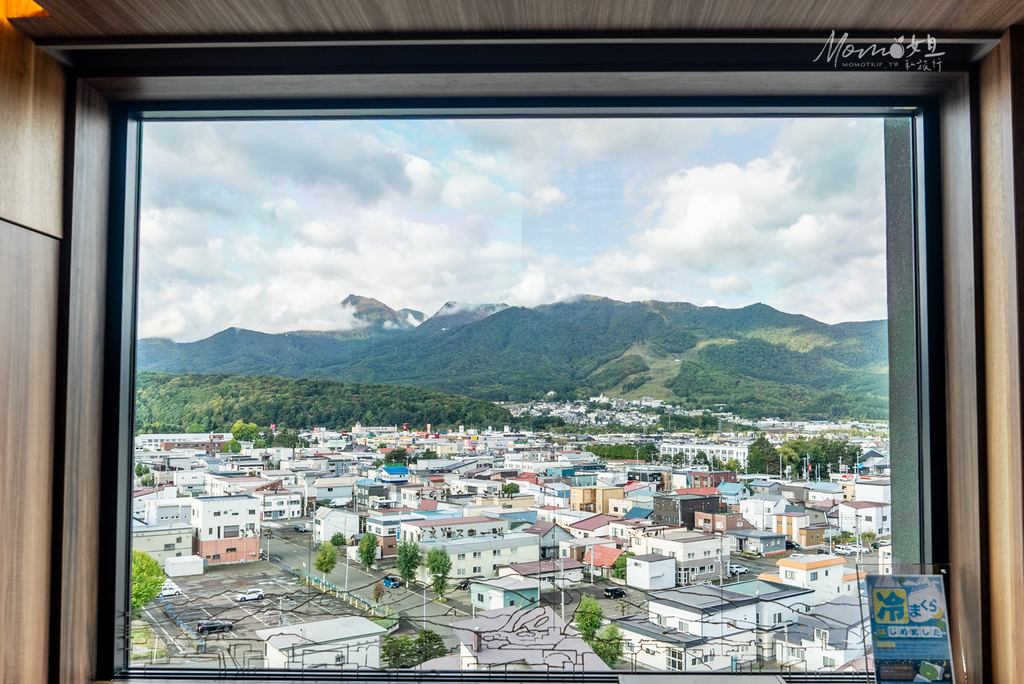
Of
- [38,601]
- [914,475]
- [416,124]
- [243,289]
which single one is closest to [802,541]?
[914,475]

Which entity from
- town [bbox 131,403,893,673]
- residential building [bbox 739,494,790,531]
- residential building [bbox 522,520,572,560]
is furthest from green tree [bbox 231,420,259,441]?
residential building [bbox 739,494,790,531]

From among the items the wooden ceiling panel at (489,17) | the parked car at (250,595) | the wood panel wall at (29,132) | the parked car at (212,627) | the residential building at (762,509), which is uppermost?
the wooden ceiling panel at (489,17)

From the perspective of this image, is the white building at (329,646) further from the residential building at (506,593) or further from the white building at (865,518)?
the white building at (865,518)

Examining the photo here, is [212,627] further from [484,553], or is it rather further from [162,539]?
[484,553]

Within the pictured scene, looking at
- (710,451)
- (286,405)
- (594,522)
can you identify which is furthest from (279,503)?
(710,451)

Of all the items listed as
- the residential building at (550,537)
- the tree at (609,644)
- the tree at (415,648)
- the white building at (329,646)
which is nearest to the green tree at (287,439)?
the white building at (329,646)
